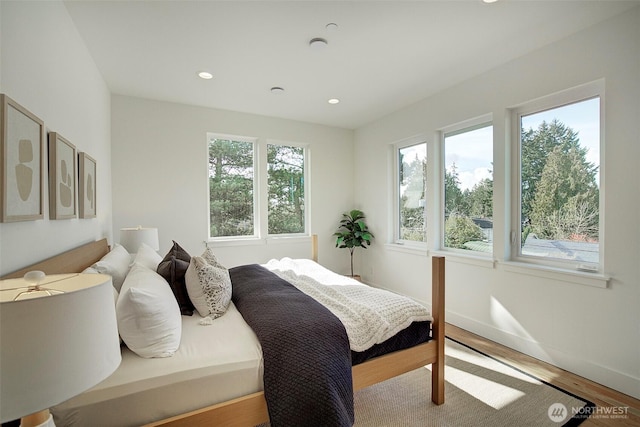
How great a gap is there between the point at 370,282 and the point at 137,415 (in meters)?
3.94

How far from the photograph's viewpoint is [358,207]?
5062mm

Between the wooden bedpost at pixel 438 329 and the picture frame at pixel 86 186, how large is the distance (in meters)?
2.57

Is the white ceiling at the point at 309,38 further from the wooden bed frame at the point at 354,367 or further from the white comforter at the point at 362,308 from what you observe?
the white comforter at the point at 362,308

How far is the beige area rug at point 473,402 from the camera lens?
183cm

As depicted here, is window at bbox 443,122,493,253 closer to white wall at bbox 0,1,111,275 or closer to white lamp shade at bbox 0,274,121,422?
white lamp shade at bbox 0,274,121,422

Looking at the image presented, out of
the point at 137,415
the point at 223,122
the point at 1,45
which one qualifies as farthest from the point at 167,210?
the point at 137,415

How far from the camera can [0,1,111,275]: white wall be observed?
1254 mm

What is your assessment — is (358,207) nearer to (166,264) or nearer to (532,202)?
(532,202)

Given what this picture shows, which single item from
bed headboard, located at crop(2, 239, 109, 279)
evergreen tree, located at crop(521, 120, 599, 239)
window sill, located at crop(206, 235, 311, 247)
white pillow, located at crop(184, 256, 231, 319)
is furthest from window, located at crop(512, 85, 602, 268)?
bed headboard, located at crop(2, 239, 109, 279)

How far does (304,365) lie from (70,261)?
59.4 inches

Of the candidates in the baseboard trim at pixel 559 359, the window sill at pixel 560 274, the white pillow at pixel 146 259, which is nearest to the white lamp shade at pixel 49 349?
the white pillow at pixel 146 259

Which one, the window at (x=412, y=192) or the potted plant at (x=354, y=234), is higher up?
the window at (x=412, y=192)

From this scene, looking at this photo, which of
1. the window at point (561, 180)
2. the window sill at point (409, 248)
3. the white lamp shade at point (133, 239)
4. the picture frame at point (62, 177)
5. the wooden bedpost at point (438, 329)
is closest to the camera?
the picture frame at point (62, 177)

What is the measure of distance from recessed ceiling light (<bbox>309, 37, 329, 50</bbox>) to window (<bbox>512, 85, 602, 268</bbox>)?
Answer: 6.48 ft
